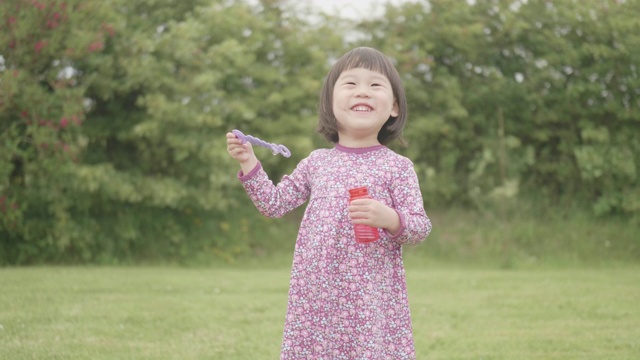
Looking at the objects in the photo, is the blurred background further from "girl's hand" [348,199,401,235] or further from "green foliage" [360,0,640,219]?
"girl's hand" [348,199,401,235]

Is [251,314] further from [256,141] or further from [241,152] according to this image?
[241,152]

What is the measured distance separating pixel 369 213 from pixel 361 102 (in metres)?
0.53

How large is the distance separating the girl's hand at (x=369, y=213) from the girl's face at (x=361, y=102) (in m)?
0.44

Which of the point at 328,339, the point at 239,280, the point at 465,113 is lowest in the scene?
the point at 239,280

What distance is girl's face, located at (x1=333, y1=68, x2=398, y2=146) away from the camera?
9.41 ft

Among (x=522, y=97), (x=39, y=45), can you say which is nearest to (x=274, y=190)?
(x=39, y=45)

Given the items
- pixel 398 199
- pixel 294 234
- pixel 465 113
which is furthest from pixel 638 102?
pixel 398 199

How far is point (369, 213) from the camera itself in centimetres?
251

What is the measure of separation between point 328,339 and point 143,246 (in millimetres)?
7642

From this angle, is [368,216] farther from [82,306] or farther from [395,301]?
[82,306]

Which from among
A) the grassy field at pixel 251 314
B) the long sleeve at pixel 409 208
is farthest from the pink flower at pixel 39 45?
the long sleeve at pixel 409 208

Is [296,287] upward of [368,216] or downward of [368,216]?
downward

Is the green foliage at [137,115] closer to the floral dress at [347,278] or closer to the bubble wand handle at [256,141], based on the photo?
the bubble wand handle at [256,141]

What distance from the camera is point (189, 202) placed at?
988 cm
